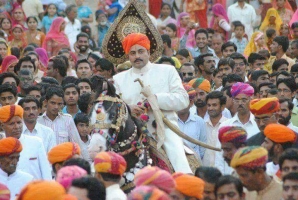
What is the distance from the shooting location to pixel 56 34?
81.9 feet

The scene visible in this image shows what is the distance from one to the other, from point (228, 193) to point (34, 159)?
416 centimetres

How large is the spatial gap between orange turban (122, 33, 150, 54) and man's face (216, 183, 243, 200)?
138 inches

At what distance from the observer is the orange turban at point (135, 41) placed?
45.2 ft

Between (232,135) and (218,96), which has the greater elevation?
(232,135)

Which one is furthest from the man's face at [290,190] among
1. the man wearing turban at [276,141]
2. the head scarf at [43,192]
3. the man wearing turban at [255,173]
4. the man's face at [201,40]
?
the man's face at [201,40]

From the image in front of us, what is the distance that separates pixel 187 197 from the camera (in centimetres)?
1071

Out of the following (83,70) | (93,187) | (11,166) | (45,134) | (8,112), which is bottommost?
(83,70)

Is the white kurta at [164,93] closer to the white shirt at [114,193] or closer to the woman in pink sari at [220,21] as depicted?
the white shirt at [114,193]

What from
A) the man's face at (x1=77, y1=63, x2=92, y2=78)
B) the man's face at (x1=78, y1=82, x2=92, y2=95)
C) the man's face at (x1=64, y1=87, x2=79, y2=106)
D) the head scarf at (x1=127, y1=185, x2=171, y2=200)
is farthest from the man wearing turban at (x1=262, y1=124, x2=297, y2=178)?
the man's face at (x1=77, y1=63, x2=92, y2=78)

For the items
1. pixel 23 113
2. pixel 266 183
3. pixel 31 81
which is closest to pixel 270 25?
pixel 31 81

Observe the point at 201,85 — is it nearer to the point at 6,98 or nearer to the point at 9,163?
the point at 6,98

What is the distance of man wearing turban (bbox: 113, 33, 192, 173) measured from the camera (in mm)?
13695

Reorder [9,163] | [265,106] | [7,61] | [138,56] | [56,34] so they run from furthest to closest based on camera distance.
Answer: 1. [56,34]
2. [7,61]
3. [138,56]
4. [265,106]
5. [9,163]

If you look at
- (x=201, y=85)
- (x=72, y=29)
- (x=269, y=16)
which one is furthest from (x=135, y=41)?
(x=269, y=16)
